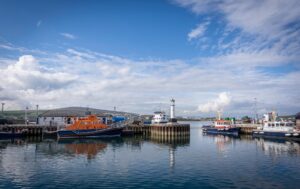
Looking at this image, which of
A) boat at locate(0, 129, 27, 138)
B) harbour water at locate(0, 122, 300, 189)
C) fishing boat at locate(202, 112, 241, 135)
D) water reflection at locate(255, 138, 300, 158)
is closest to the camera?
harbour water at locate(0, 122, 300, 189)

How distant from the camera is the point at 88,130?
253ft

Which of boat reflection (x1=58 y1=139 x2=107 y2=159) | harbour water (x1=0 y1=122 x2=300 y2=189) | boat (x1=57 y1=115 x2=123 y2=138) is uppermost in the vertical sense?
boat (x1=57 y1=115 x2=123 y2=138)

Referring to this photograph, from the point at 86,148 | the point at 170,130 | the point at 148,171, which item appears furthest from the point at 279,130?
the point at 148,171

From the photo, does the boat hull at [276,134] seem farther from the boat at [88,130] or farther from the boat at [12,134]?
the boat at [12,134]

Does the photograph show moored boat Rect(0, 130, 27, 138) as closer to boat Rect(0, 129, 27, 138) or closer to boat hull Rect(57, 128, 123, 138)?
boat Rect(0, 129, 27, 138)

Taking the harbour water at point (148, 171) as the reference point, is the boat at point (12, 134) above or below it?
above

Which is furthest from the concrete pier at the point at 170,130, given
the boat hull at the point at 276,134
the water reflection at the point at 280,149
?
the water reflection at the point at 280,149

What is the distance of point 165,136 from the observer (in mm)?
78375

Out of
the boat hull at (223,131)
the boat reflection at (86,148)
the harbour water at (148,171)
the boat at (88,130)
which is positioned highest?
the boat at (88,130)

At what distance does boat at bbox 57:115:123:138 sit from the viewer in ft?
250

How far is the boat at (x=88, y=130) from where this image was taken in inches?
3000

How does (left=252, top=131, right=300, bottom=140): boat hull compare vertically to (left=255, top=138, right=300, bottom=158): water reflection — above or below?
above

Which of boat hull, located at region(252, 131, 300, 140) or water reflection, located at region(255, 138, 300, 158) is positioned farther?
boat hull, located at region(252, 131, 300, 140)

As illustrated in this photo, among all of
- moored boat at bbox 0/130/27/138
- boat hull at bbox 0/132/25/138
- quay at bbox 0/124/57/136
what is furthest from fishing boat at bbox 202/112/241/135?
boat hull at bbox 0/132/25/138
